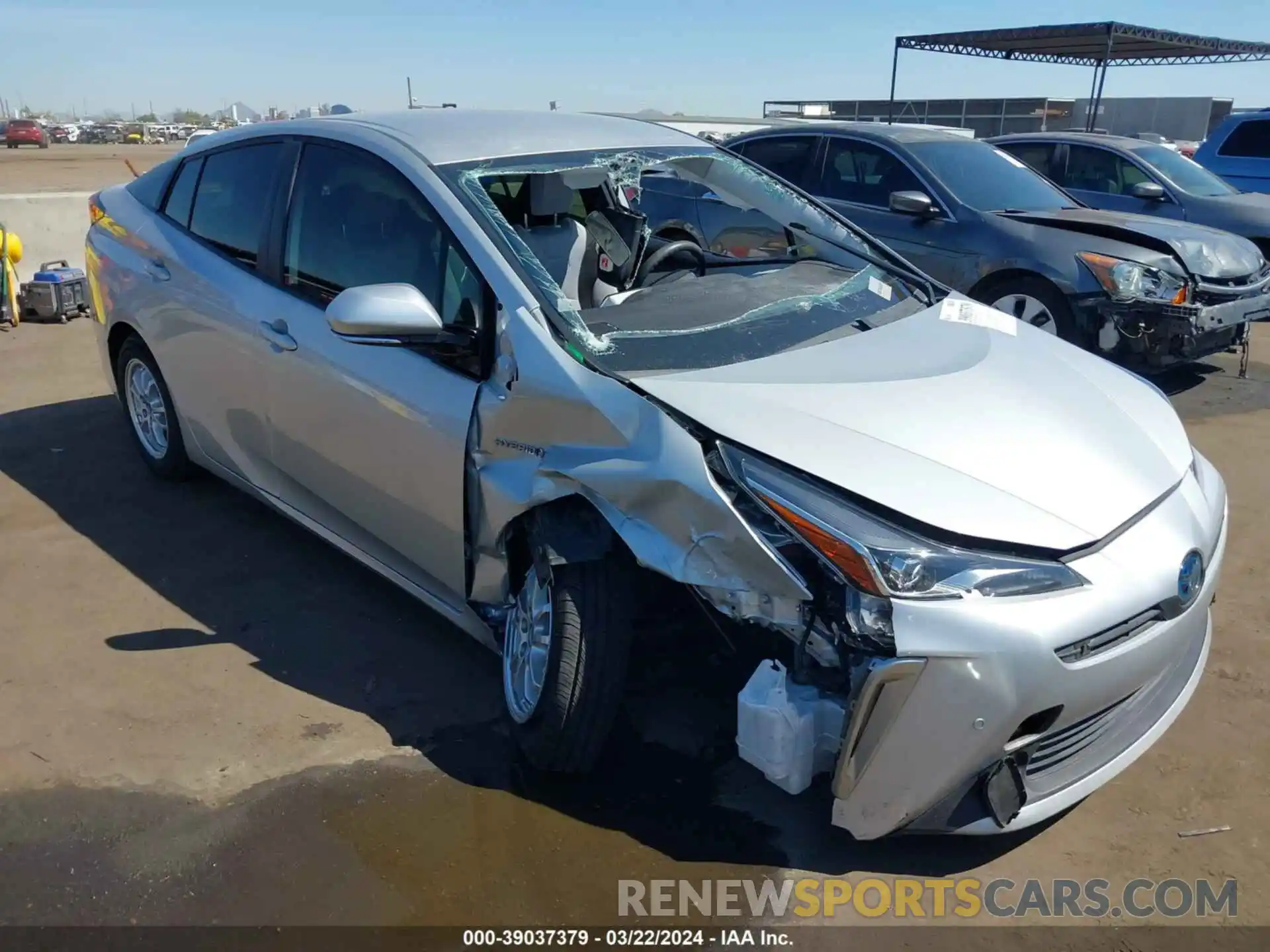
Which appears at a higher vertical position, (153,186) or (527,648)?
(153,186)

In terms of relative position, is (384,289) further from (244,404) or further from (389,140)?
(244,404)

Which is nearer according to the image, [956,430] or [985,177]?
[956,430]

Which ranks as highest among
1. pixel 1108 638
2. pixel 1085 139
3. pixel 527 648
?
pixel 1085 139

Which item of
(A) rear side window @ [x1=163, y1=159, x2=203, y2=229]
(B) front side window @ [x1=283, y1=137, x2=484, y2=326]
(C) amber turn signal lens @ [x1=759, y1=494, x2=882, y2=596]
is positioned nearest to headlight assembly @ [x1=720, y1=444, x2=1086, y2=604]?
(C) amber turn signal lens @ [x1=759, y1=494, x2=882, y2=596]

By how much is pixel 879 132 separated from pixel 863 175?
0.35 m

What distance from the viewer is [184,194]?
4.43m

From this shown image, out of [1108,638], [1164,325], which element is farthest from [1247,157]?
[1108,638]

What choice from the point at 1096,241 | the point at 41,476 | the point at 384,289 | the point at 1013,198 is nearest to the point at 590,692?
the point at 384,289

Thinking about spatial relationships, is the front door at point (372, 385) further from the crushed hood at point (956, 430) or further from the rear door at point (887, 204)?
the rear door at point (887, 204)

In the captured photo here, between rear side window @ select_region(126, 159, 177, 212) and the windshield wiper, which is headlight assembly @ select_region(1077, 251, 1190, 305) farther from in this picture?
rear side window @ select_region(126, 159, 177, 212)

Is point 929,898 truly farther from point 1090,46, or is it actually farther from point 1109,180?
point 1090,46

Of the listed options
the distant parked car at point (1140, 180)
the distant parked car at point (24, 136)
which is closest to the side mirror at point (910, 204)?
the distant parked car at point (1140, 180)

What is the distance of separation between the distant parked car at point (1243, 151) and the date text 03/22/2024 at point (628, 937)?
12.4 meters

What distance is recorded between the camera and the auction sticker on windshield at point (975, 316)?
11.2 ft
